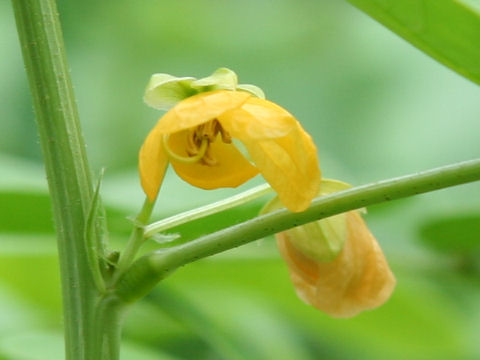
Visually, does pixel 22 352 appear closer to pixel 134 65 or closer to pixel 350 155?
pixel 350 155

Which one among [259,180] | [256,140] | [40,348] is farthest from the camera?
[259,180]

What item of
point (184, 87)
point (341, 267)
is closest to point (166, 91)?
point (184, 87)

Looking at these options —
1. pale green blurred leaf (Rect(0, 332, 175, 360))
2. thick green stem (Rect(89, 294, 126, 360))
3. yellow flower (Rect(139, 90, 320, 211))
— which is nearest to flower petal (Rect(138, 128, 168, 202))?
yellow flower (Rect(139, 90, 320, 211))

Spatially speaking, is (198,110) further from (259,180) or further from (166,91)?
(259,180)

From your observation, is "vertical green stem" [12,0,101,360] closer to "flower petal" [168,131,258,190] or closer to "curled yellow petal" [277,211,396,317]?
"flower petal" [168,131,258,190]

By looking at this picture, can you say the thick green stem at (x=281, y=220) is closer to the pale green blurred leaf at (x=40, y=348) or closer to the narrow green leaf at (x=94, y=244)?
the narrow green leaf at (x=94, y=244)

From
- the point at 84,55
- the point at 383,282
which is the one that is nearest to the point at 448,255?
the point at 383,282
